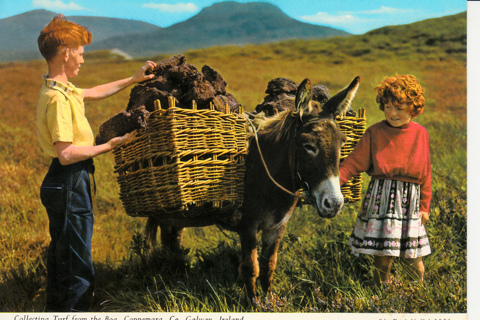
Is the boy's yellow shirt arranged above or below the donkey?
above

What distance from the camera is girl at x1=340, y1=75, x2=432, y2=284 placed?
342 cm

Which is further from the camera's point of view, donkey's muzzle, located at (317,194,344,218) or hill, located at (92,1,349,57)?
hill, located at (92,1,349,57)

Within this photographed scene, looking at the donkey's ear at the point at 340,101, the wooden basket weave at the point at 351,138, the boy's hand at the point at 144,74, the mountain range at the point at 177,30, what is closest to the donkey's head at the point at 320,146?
the donkey's ear at the point at 340,101

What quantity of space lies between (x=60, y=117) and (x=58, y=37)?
658 mm

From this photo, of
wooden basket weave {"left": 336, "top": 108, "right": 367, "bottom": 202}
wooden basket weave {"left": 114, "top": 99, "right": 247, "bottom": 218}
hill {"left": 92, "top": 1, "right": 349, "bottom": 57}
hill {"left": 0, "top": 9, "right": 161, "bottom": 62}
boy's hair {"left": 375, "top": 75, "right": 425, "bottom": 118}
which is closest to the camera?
wooden basket weave {"left": 114, "top": 99, "right": 247, "bottom": 218}

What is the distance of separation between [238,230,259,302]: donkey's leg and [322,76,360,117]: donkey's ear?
127 cm

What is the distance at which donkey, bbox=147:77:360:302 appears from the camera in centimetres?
322

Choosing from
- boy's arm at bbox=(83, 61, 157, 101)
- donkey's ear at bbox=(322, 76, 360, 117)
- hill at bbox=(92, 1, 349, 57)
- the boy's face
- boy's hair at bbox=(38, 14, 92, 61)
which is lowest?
donkey's ear at bbox=(322, 76, 360, 117)

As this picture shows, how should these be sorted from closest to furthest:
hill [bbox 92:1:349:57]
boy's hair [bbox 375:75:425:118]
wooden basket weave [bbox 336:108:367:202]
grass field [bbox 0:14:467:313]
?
boy's hair [bbox 375:75:425:118]
grass field [bbox 0:14:467:313]
wooden basket weave [bbox 336:108:367:202]
hill [bbox 92:1:349:57]

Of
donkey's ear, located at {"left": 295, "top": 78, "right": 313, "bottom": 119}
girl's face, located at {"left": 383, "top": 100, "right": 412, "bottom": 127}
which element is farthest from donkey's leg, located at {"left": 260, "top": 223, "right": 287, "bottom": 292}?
girl's face, located at {"left": 383, "top": 100, "right": 412, "bottom": 127}

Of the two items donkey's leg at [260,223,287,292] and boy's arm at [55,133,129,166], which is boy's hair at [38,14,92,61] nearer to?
boy's arm at [55,133,129,166]

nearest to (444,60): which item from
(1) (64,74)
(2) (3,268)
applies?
(1) (64,74)

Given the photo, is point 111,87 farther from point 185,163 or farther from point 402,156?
point 402,156
